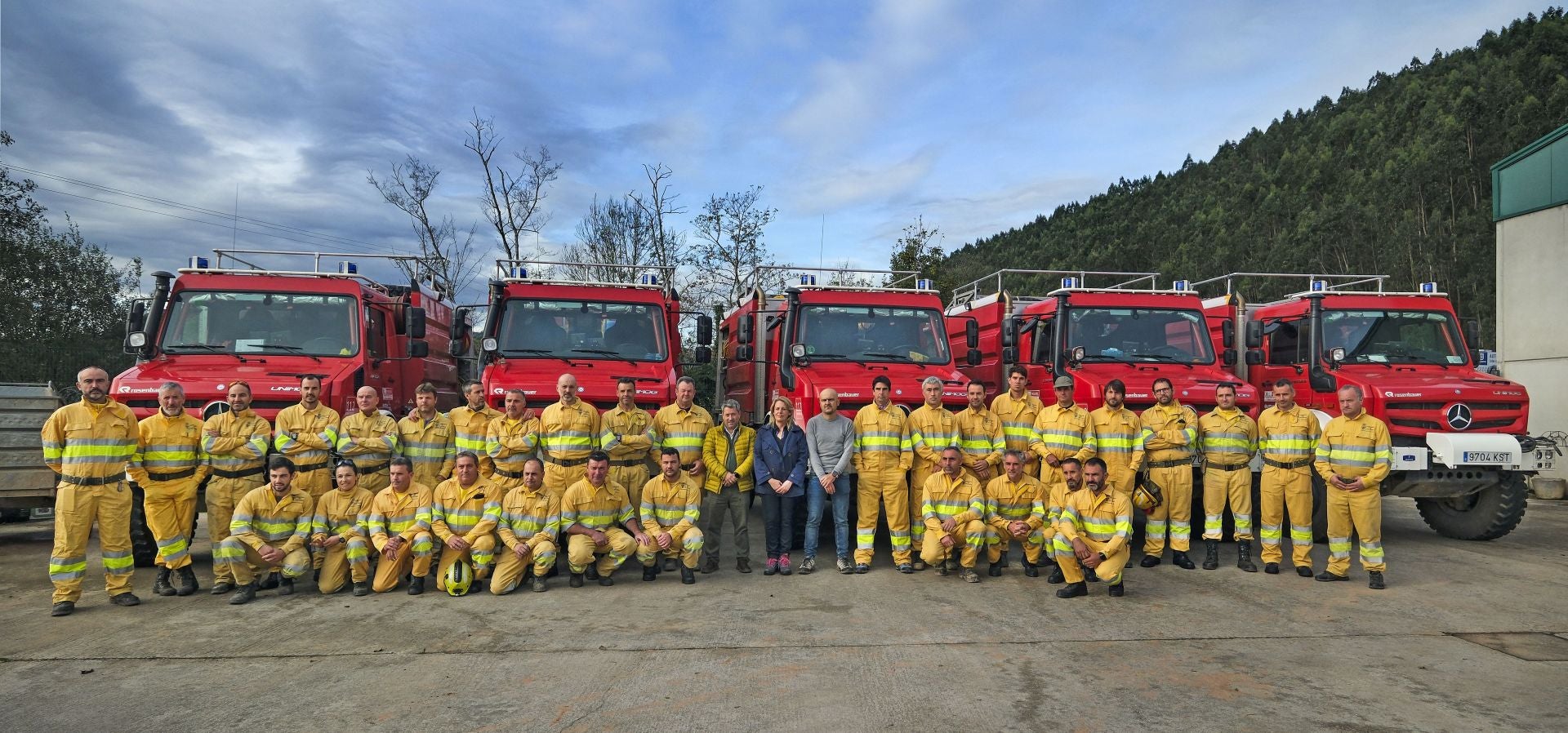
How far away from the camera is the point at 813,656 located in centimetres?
522

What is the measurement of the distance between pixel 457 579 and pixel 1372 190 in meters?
48.5

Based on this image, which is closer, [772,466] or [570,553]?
[570,553]

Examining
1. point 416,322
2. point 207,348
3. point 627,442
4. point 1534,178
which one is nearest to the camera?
point 627,442

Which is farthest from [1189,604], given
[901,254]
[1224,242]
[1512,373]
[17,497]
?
[1224,242]

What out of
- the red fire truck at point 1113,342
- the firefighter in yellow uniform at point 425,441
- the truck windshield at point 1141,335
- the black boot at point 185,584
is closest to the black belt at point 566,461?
the firefighter in yellow uniform at point 425,441

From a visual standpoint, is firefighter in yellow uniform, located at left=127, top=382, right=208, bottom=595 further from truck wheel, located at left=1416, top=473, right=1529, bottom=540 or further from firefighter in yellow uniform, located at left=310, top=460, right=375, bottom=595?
truck wheel, located at left=1416, top=473, right=1529, bottom=540

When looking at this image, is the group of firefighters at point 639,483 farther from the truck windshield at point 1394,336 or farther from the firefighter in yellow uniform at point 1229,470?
the truck windshield at point 1394,336

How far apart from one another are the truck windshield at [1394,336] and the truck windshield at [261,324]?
10202 mm

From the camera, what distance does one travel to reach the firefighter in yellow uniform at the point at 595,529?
713 cm

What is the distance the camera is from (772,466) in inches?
302

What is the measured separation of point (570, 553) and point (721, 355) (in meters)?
6.01

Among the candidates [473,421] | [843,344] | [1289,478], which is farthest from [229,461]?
[1289,478]

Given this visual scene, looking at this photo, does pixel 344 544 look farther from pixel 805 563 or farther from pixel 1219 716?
pixel 1219 716

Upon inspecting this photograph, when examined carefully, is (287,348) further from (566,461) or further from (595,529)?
(595,529)
